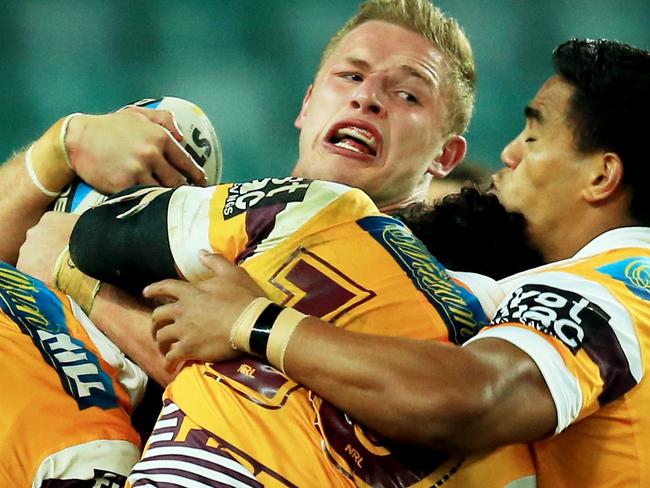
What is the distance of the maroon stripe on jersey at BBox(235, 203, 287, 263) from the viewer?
1695mm

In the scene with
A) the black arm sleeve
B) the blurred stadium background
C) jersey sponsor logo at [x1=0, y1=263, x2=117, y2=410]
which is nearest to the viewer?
the black arm sleeve

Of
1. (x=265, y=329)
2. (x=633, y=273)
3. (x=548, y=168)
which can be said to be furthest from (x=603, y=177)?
(x=265, y=329)

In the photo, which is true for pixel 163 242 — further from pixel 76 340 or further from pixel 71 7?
pixel 71 7

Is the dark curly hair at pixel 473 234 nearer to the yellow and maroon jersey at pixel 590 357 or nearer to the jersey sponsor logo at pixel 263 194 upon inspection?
the yellow and maroon jersey at pixel 590 357

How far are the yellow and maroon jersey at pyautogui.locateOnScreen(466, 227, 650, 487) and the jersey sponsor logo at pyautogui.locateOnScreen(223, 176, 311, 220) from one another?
401 mm

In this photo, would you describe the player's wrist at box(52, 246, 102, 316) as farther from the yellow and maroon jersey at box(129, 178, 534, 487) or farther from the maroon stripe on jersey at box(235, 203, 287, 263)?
the maroon stripe on jersey at box(235, 203, 287, 263)

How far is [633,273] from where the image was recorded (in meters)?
1.85

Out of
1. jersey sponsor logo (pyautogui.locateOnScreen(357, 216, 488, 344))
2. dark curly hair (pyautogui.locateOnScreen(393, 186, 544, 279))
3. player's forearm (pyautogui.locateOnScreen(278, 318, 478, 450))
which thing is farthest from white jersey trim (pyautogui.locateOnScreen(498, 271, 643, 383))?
dark curly hair (pyautogui.locateOnScreen(393, 186, 544, 279))

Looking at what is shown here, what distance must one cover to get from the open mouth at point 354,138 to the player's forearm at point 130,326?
78cm

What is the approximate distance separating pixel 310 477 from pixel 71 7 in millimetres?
4450

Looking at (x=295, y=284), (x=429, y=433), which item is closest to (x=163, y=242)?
(x=295, y=284)

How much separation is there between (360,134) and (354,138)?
2 centimetres

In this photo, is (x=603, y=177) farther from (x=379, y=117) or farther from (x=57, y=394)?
(x=57, y=394)

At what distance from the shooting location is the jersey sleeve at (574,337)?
162 cm
